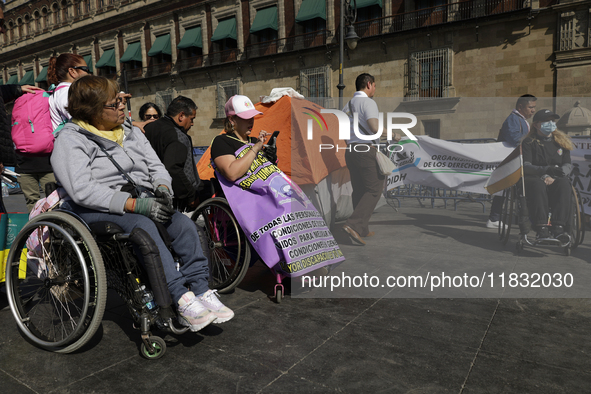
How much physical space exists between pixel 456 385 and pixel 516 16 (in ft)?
58.9

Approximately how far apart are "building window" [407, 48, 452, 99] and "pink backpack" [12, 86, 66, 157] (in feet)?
53.4

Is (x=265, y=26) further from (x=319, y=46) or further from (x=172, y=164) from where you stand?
(x=172, y=164)

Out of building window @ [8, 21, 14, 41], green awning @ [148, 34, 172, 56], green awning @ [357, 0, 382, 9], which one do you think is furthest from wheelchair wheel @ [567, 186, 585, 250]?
building window @ [8, 21, 14, 41]

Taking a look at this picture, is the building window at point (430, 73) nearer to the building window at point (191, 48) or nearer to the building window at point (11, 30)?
→ the building window at point (191, 48)

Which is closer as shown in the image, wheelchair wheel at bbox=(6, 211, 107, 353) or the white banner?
wheelchair wheel at bbox=(6, 211, 107, 353)

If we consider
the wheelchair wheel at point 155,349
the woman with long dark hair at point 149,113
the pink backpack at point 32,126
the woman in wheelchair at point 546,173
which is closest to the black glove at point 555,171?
the woman in wheelchair at point 546,173

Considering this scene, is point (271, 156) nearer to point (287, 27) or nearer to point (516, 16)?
point (516, 16)

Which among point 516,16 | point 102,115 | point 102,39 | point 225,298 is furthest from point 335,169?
point 102,39

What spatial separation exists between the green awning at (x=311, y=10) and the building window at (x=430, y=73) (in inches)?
206

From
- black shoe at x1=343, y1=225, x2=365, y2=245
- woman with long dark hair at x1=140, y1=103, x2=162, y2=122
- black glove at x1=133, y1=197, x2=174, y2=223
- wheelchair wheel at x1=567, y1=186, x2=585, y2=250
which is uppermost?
woman with long dark hair at x1=140, y1=103, x2=162, y2=122

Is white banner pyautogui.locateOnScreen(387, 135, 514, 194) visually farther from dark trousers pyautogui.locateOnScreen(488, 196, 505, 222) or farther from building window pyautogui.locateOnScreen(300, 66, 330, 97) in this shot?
building window pyautogui.locateOnScreen(300, 66, 330, 97)

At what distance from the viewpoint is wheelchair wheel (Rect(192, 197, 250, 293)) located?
3295 millimetres

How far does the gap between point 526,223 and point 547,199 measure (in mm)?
236

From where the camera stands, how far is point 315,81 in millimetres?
21578
